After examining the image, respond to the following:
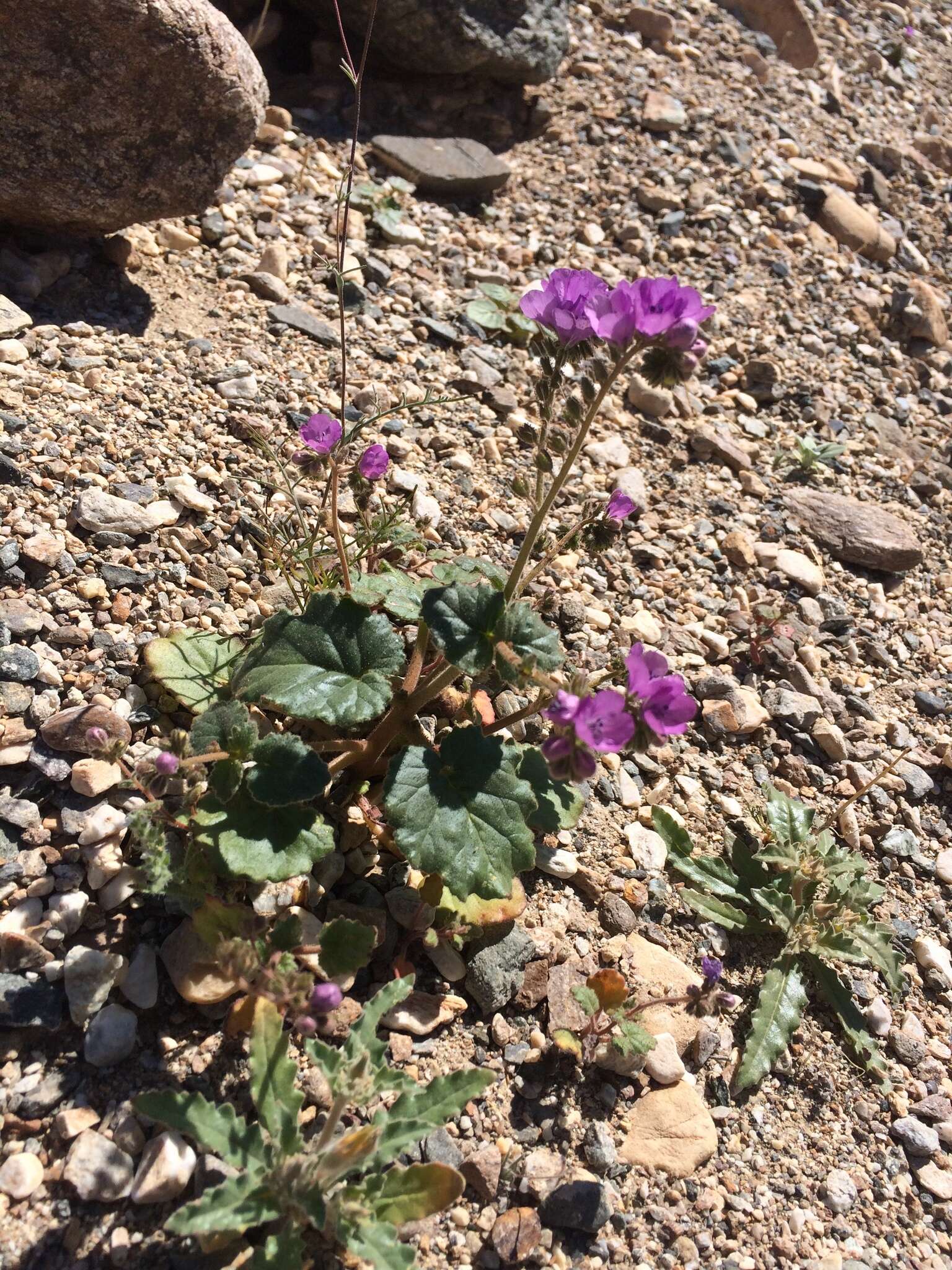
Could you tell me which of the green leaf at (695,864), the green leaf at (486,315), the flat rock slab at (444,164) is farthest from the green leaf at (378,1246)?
the flat rock slab at (444,164)

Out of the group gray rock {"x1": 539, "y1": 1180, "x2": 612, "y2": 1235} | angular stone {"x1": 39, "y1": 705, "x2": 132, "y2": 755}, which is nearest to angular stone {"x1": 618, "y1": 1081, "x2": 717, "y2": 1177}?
gray rock {"x1": 539, "y1": 1180, "x2": 612, "y2": 1235}

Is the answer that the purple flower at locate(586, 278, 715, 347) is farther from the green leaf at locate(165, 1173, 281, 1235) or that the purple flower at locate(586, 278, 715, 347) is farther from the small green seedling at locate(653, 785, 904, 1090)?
the green leaf at locate(165, 1173, 281, 1235)

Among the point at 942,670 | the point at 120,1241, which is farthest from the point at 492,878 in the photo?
the point at 942,670

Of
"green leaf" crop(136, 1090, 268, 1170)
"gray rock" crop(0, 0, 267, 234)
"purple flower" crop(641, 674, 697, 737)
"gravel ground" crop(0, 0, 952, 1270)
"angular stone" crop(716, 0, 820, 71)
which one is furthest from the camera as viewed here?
"angular stone" crop(716, 0, 820, 71)

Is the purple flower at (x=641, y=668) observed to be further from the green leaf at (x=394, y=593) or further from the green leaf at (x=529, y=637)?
the green leaf at (x=394, y=593)

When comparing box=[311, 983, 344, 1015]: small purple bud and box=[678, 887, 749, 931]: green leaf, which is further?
box=[678, 887, 749, 931]: green leaf

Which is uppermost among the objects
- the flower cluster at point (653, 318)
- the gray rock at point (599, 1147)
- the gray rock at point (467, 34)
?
the flower cluster at point (653, 318)

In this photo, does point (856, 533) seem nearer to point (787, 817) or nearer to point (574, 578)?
point (574, 578)
